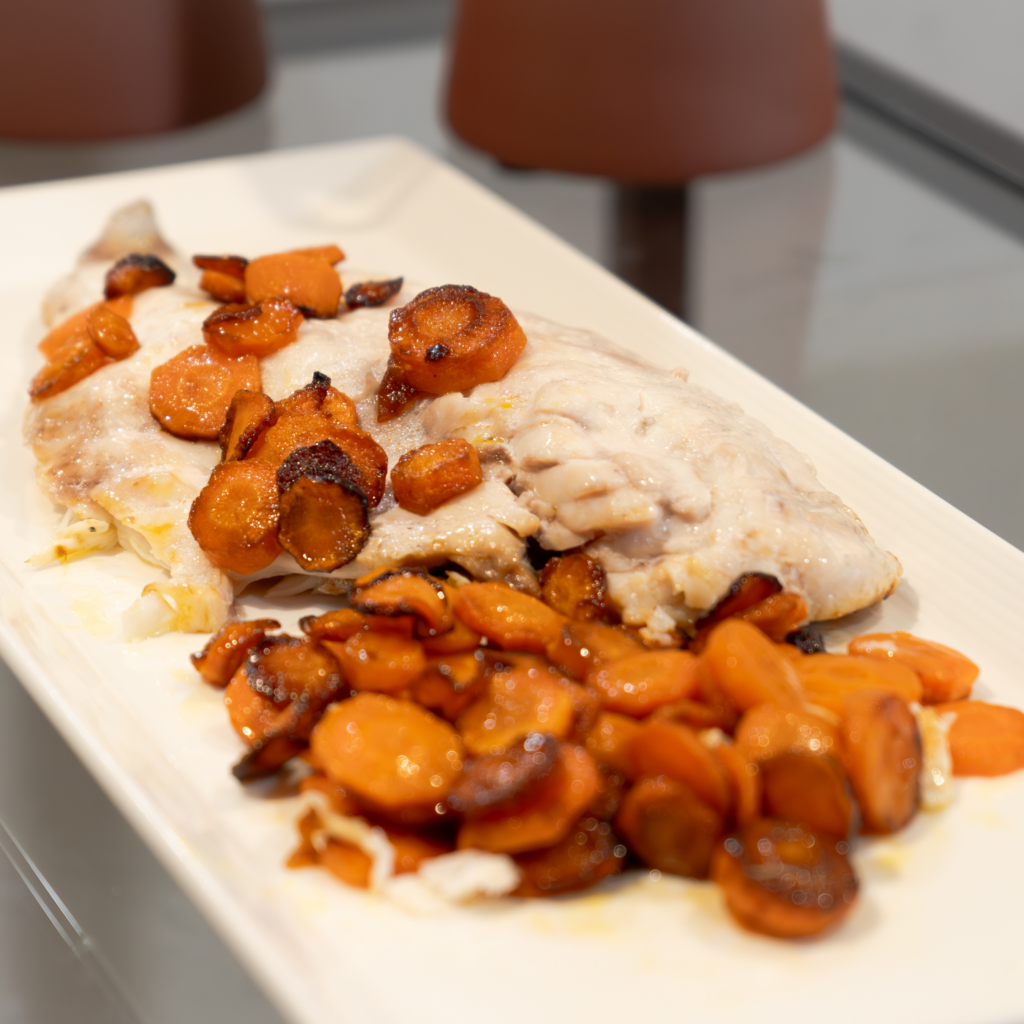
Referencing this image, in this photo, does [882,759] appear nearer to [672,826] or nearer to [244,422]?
[672,826]

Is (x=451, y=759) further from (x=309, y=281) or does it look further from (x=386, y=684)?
(x=309, y=281)

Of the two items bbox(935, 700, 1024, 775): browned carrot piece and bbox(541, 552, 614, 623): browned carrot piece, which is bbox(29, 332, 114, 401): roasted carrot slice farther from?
bbox(935, 700, 1024, 775): browned carrot piece

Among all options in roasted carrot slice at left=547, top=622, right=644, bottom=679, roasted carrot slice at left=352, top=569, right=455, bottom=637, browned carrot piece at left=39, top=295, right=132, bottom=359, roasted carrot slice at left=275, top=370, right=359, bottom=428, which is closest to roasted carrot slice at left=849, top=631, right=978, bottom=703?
roasted carrot slice at left=547, top=622, right=644, bottom=679

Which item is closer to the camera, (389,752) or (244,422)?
(389,752)

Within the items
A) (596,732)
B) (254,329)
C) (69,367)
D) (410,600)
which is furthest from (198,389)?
(596,732)

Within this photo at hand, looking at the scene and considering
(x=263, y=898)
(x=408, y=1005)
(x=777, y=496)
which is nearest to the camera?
(x=408, y=1005)

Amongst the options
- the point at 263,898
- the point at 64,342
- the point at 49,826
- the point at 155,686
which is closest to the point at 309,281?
the point at 64,342
